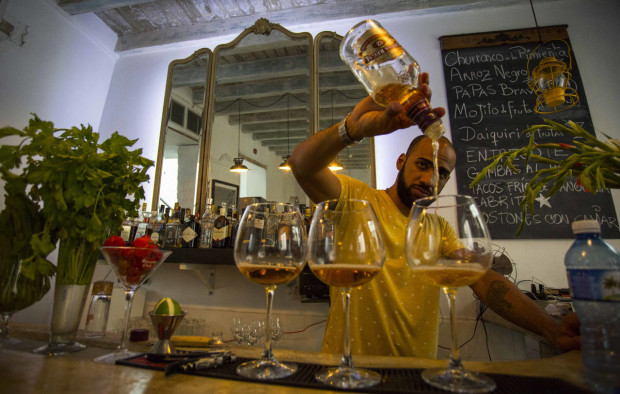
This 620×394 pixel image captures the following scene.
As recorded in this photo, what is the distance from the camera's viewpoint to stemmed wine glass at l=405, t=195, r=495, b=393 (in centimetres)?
53

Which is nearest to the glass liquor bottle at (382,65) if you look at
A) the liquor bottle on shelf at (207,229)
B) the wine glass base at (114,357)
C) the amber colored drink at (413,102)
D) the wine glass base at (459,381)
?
the amber colored drink at (413,102)

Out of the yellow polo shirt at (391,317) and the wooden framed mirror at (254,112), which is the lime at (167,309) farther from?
the wooden framed mirror at (254,112)

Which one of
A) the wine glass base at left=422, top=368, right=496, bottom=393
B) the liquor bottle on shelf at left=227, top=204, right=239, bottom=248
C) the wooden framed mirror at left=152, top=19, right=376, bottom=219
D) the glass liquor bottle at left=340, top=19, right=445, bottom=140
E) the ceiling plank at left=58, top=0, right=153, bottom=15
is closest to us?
the wine glass base at left=422, top=368, right=496, bottom=393

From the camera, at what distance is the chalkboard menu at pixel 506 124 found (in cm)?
217

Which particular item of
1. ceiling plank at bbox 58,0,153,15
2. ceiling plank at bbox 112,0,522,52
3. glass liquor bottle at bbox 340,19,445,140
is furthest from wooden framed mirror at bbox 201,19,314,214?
glass liquor bottle at bbox 340,19,445,140

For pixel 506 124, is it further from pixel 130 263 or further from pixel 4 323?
pixel 4 323

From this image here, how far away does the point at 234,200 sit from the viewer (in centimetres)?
258

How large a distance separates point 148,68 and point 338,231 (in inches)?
136

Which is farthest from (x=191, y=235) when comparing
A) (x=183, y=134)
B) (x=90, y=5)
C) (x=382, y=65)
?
(x=90, y=5)

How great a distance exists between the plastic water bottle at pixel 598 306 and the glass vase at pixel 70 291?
91 cm

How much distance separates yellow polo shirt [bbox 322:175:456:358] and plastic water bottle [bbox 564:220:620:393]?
54 centimetres

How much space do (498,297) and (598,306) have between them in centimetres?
41

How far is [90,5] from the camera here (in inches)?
112

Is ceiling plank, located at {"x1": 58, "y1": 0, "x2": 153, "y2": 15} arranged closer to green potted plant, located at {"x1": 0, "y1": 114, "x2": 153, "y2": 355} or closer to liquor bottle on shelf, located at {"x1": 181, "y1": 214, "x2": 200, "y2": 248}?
liquor bottle on shelf, located at {"x1": 181, "y1": 214, "x2": 200, "y2": 248}
